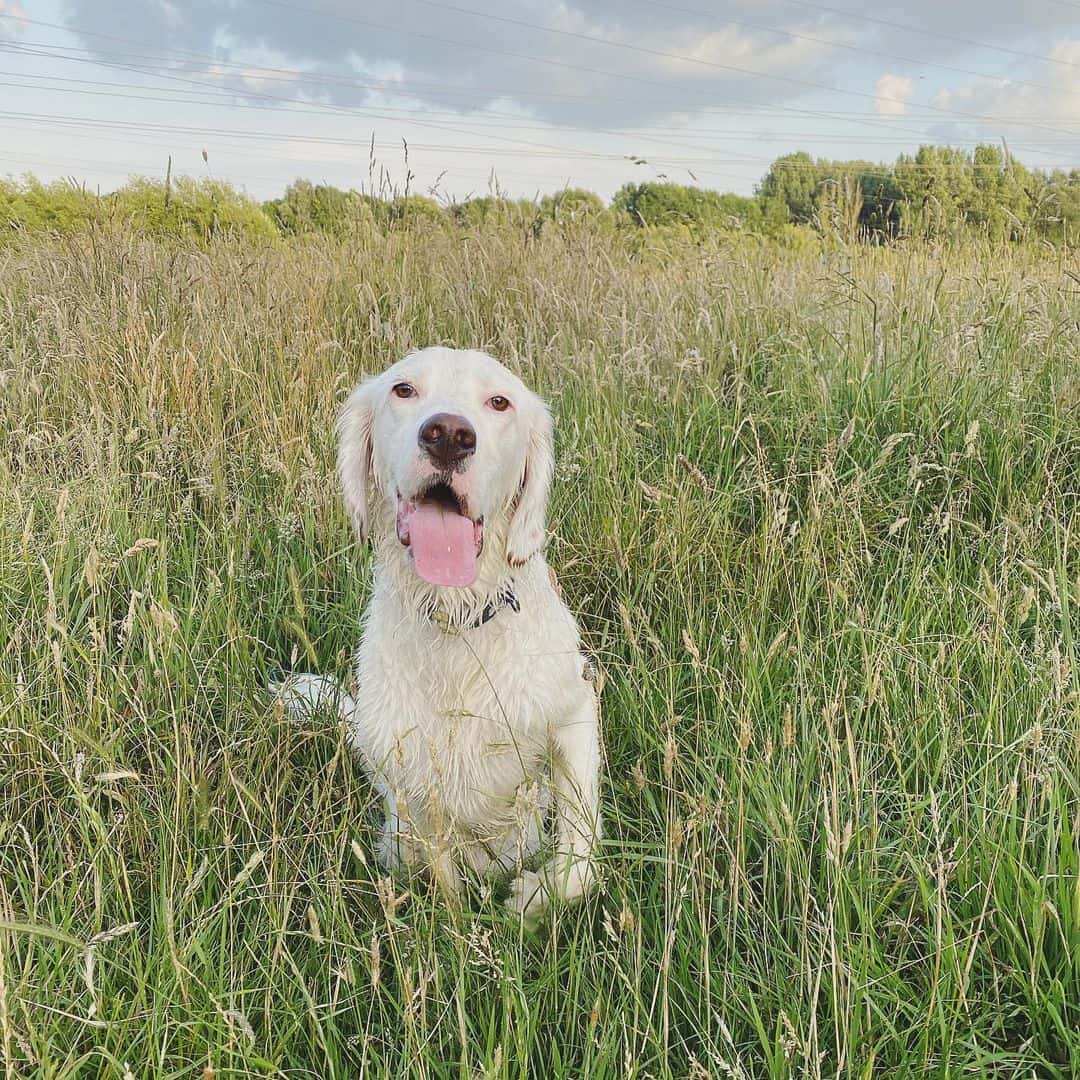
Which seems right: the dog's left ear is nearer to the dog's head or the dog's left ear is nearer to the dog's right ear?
the dog's head

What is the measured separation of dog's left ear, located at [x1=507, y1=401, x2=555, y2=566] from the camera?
2.16 m

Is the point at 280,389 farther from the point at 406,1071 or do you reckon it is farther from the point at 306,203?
the point at 306,203

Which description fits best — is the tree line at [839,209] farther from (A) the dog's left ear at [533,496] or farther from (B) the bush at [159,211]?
(A) the dog's left ear at [533,496]

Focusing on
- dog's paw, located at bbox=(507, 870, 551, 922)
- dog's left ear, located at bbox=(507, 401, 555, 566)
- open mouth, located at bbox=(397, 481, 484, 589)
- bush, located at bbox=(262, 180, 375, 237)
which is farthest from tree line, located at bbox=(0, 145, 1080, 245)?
dog's paw, located at bbox=(507, 870, 551, 922)

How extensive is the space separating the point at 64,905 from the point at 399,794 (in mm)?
782

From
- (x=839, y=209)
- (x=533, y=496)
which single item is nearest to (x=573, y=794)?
(x=533, y=496)

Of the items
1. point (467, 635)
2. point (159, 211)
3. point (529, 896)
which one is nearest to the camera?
point (529, 896)

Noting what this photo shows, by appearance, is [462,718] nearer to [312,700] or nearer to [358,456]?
[312,700]

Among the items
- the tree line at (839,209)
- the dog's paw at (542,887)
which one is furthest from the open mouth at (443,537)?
the tree line at (839,209)

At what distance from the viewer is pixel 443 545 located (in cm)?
201

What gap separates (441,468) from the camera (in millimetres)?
1948

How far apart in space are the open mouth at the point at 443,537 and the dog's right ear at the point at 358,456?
1.02 ft

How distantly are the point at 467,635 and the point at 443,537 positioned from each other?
26 cm

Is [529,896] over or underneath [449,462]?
underneath
